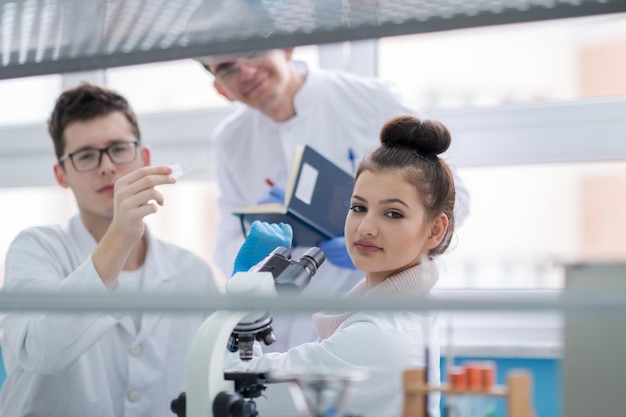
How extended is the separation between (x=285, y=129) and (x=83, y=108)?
0.64 meters

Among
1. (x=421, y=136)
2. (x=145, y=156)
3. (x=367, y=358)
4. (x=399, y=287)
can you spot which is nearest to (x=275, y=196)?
(x=145, y=156)

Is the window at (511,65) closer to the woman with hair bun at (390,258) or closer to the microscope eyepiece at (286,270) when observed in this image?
the woman with hair bun at (390,258)

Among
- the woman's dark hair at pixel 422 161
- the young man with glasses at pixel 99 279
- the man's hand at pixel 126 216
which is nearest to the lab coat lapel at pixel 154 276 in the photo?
the young man with glasses at pixel 99 279

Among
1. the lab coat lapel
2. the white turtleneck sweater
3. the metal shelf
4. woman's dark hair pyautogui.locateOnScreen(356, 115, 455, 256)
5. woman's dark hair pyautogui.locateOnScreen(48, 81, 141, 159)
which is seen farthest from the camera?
woman's dark hair pyautogui.locateOnScreen(48, 81, 141, 159)

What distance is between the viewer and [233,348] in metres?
1.47

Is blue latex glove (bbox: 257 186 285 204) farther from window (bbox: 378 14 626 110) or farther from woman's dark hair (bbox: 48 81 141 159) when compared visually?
window (bbox: 378 14 626 110)

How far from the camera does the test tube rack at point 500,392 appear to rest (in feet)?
3.09

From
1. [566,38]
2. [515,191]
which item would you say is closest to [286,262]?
[515,191]

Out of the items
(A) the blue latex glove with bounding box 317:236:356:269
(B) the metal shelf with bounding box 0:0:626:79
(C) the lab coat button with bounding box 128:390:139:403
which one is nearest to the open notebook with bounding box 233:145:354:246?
(A) the blue latex glove with bounding box 317:236:356:269

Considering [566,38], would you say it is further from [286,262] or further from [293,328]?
[286,262]

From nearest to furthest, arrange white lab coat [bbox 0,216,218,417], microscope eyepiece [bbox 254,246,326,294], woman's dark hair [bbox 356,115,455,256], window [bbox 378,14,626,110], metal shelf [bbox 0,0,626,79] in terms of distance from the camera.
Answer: metal shelf [bbox 0,0,626,79] → microscope eyepiece [bbox 254,246,326,294] → woman's dark hair [bbox 356,115,455,256] → white lab coat [bbox 0,216,218,417] → window [bbox 378,14,626,110]

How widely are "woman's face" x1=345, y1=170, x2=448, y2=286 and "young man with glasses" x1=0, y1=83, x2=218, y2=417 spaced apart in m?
0.50

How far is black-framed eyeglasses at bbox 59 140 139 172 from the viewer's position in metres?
2.23

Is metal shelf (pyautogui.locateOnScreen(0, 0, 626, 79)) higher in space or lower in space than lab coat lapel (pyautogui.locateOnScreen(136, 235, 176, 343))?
higher
